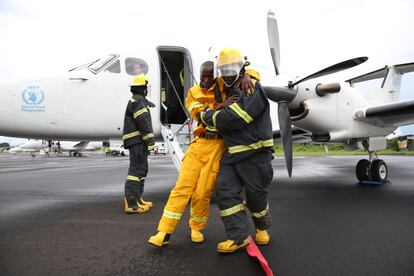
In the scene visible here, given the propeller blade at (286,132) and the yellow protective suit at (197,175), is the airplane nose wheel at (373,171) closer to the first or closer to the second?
the propeller blade at (286,132)

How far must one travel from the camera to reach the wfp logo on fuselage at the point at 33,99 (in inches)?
210

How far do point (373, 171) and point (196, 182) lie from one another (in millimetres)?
6362

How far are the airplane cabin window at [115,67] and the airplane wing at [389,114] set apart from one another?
526cm

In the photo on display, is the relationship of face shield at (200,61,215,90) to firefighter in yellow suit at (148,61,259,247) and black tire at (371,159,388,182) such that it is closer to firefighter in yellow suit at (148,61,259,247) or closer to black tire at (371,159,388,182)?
firefighter in yellow suit at (148,61,259,247)

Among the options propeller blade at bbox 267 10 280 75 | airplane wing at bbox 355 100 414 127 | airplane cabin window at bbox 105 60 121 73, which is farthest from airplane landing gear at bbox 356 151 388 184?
airplane cabin window at bbox 105 60 121 73

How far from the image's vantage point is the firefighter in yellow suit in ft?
9.43

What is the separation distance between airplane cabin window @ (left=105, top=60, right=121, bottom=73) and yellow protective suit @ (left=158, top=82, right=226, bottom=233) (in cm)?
361

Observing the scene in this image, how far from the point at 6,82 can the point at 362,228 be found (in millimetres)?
6256

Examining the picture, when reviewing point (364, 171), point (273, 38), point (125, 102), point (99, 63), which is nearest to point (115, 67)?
point (99, 63)

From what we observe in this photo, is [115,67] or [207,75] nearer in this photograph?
[207,75]

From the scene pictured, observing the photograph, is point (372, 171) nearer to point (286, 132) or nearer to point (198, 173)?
Result: point (286, 132)

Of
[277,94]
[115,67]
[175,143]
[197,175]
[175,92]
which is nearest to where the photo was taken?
[197,175]

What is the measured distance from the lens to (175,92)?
23.4ft

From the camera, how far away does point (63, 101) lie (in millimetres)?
5570
